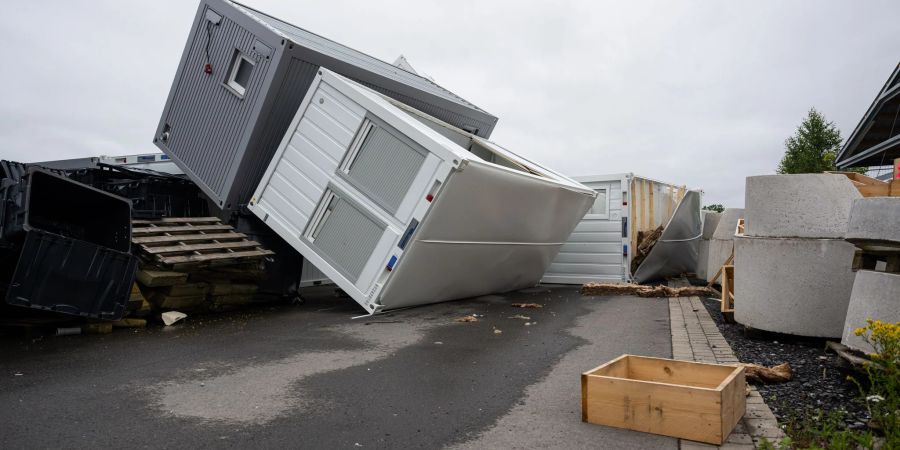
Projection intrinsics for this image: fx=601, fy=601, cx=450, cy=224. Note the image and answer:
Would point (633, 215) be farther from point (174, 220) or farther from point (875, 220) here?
point (174, 220)

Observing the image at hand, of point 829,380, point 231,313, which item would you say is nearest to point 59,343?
point 231,313

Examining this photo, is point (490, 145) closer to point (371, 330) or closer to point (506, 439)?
point (371, 330)

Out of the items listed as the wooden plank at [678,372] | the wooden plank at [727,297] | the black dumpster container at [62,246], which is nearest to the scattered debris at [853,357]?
the wooden plank at [678,372]

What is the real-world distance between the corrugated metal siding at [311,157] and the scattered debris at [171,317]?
1.77 metres

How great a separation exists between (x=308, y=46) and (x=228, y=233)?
9.40 feet

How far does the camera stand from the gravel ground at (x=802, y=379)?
3883 millimetres

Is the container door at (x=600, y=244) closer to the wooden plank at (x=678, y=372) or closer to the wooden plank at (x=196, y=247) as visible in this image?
the wooden plank at (x=196, y=247)

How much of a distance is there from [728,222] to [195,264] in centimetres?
985

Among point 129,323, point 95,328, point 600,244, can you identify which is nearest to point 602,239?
point 600,244

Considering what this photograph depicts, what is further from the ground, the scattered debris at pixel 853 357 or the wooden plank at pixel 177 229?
the wooden plank at pixel 177 229

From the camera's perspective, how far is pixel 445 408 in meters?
4.10

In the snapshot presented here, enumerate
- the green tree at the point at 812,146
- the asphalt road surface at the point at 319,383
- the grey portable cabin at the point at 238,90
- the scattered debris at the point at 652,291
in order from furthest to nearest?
the green tree at the point at 812,146 → the scattered debris at the point at 652,291 → the grey portable cabin at the point at 238,90 → the asphalt road surface at the point at 319,383

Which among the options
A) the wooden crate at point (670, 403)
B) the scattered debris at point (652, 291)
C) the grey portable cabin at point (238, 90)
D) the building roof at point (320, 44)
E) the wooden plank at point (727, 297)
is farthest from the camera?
the scattered debris at point (652, 291)

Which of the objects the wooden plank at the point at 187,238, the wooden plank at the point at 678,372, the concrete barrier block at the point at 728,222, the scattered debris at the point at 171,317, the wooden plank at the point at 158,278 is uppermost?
the concrete barrier block at the point at 728,222
